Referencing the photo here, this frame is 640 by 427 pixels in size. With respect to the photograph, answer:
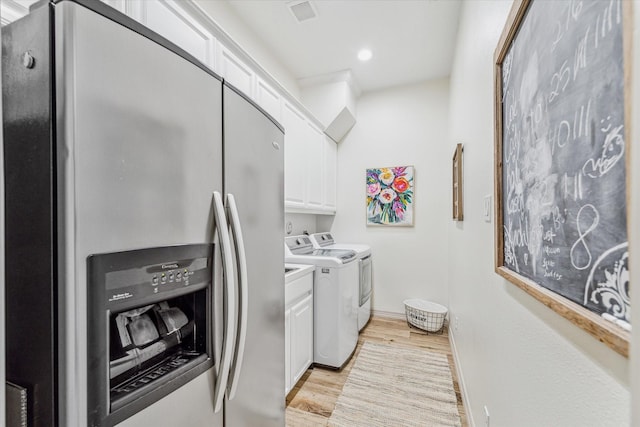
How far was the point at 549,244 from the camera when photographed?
0.61m

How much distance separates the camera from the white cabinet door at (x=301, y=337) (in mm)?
1932

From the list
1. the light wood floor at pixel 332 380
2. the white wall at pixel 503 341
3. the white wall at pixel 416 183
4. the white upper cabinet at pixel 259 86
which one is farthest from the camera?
the white wall at pixel 416 183

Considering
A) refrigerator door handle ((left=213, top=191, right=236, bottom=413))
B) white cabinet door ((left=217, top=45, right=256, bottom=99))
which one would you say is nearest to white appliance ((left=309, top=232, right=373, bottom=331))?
white cabinet door ((left=217, top=45, right=256, bottom=99))

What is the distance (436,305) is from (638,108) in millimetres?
3368

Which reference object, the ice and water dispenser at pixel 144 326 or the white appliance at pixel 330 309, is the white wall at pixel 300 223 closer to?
the white appliance at pixel 330 309

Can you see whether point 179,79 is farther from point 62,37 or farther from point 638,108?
point 638,108

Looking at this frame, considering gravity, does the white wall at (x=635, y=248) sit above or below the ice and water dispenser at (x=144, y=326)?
above

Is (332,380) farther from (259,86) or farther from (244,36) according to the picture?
(244,36)

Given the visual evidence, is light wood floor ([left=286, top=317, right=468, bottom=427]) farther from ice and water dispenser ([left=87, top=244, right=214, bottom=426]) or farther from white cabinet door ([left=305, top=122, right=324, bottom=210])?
white cabinet door ([left=305, top=122, right=324, bottom=210])

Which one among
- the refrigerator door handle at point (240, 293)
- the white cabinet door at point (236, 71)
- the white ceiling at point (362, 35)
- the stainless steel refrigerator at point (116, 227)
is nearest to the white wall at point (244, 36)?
the white ceiling at point (362, 35)

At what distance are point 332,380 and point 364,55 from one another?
3038mm

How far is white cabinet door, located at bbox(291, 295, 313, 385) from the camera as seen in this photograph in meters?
1.93

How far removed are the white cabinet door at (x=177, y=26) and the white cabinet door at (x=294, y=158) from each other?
36.1 inches

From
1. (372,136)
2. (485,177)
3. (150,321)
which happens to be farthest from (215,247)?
(372,136)
